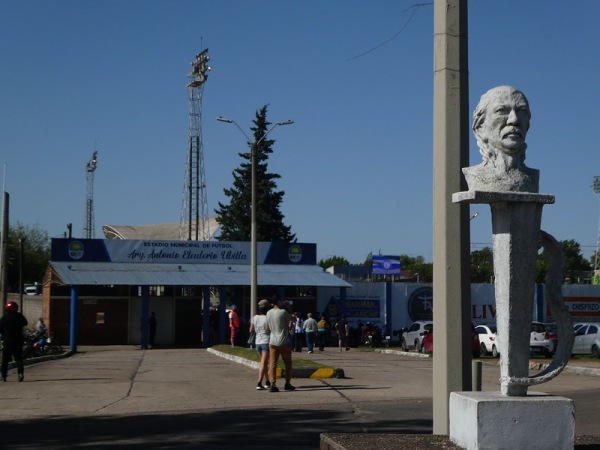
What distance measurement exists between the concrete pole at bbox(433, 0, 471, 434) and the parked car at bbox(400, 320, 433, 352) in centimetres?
2873

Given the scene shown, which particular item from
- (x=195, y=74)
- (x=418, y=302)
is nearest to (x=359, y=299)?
(x=418, y=302)

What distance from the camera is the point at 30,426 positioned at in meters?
12.6

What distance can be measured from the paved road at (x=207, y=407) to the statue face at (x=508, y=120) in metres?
4.68

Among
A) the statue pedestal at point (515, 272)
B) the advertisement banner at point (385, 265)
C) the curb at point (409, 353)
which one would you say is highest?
the advertisement banner at point (385, 265)

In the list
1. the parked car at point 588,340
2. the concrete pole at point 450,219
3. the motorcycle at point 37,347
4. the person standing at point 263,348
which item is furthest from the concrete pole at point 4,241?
the parked car at point 588,340

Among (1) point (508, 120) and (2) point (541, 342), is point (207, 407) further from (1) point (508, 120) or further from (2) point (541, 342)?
(2) point (541, 342)

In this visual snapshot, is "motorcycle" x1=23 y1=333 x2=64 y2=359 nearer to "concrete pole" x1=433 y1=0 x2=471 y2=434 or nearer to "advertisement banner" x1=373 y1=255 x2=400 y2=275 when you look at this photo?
"concrete pole" x1=433 y1=0 x2=471 y2=434

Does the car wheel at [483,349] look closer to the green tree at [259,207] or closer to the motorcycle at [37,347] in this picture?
the motorcycle at [37,347]

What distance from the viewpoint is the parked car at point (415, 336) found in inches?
1474

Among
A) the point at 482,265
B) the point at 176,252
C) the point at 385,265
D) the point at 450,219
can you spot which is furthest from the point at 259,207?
the point at 450,219

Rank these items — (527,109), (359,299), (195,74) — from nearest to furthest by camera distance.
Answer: (527,109)
(359,299)
(195,74)

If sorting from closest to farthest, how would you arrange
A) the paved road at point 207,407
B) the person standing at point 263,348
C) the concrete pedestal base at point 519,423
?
1. the concrete pedestal base at point 519,423
2. the paved road at point 207,407
3. the person standing at point 263,348

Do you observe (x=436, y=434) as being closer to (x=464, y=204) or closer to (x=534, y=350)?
(x=464, y=204)

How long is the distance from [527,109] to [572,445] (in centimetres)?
277
